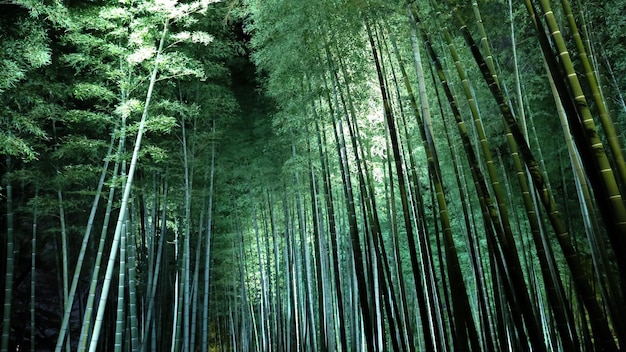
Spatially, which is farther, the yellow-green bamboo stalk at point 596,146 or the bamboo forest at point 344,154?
the bamboo forest at point 344,154

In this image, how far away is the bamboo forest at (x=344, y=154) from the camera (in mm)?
2037

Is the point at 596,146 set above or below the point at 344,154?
below

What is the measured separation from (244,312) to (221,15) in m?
5.70

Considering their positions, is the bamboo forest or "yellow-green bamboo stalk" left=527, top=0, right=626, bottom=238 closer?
"yellow-green bamboo stalk" left=527, top=0, right=626, bottom=238

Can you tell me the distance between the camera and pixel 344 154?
3.97 m

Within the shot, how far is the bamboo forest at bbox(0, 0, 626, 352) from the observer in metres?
2.04

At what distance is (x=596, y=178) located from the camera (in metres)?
1.49

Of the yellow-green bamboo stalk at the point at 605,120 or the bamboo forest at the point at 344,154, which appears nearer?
the yellow-green bamboo stalk at the point at 605,120

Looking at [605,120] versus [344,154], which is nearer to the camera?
[605,120]

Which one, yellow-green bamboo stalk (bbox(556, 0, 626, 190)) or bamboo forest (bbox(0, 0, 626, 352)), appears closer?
yellow-green bamboo stalk (bbox(556, 0, 626, 190))

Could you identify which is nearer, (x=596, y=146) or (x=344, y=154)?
(x=596, y=146)

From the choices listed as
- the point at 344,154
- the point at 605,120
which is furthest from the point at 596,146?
the point at 344,154

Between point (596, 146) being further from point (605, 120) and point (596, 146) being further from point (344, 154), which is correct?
point (344, 154)

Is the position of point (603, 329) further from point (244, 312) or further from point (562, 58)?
point (244, 312)
